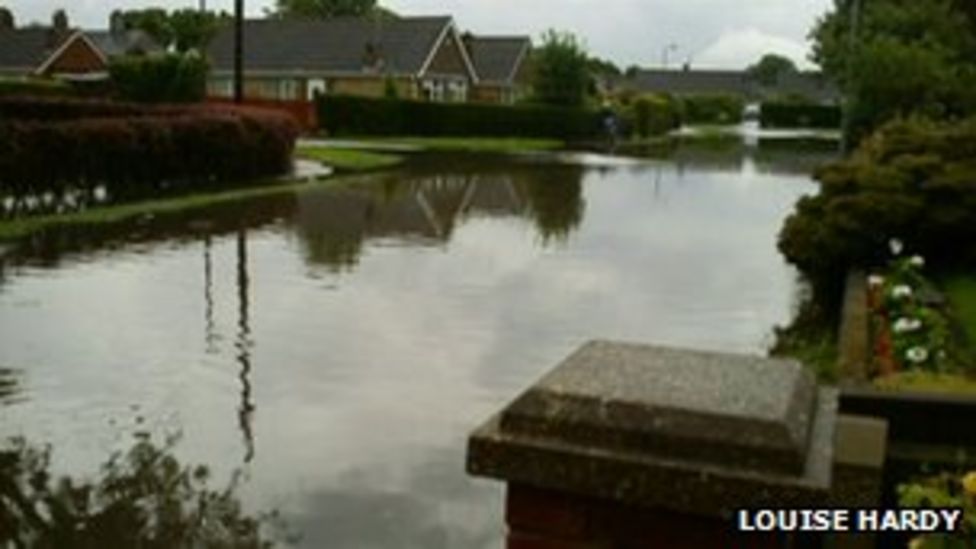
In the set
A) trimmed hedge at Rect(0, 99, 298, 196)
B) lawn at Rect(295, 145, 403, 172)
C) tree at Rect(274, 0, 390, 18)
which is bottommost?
lawn at Rect(295, 145, 403, 172)

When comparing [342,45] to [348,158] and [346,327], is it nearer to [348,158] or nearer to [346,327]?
[348,158]

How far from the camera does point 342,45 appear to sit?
70188 mm

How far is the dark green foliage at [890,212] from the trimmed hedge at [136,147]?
1285cm

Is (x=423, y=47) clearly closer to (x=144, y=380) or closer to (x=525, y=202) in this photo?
(x=525, y=202)

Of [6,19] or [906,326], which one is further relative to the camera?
[6,19]

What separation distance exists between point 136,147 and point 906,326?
1806 centimetres

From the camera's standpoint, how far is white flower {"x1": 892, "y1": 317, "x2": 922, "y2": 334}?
29.3 feet


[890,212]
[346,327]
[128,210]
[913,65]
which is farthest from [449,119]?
[346,327]

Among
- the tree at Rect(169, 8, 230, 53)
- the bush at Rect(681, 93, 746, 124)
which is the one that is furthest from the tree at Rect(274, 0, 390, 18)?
the bush at Rect(681, 93, 746, 124)

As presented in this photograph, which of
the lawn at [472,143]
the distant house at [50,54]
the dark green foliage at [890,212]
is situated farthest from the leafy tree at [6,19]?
the dark green foliage at [890,212]

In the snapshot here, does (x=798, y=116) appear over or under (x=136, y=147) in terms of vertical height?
under

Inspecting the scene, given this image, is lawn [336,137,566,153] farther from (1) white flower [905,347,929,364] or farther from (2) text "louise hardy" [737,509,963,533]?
(2) text "louise hardy" [737,509,963,533]

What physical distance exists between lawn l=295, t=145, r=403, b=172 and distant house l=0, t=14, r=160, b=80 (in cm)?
3581

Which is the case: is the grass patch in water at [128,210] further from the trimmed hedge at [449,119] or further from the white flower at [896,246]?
the trimmed hedge at [449,119]
